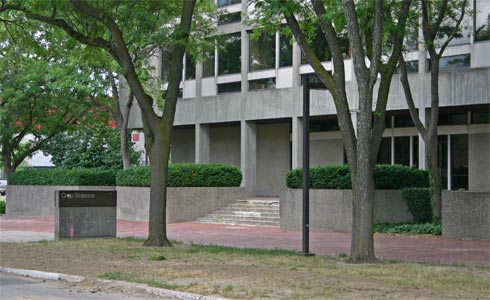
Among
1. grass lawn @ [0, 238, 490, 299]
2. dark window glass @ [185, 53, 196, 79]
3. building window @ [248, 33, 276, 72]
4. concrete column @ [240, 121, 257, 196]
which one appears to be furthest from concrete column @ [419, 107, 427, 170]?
dark window glass @ [185, 53, 196, 79]

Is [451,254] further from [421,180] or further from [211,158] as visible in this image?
[211,158]

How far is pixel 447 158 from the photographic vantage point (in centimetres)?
2820

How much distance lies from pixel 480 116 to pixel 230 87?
1111 centimetres

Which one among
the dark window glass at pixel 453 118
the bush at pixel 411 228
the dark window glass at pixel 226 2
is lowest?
the bush at pixel 411 228

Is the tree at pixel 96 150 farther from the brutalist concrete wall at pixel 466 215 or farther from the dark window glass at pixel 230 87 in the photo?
the brutalist concrete wall at pixel 466 215

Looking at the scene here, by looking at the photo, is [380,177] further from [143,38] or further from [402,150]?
[143,38]

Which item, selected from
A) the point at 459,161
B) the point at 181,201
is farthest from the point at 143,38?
the point at 459,161

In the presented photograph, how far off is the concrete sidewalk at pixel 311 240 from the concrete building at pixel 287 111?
6.47 m

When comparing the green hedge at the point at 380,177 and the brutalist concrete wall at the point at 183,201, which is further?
the brutalist concrete wall at the point at 183,201

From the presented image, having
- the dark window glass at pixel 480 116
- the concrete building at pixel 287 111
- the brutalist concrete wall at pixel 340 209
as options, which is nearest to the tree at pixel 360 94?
the brutalist concrete wall at pixel 340 209

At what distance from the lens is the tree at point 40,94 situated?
3003 cm

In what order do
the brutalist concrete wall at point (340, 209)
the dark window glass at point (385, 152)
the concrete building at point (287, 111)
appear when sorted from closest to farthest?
1. the brutalist concrete wall at point (340, 209)
2. the concrete building at point (287, 111)
3. the dark window glass at point (385, 152)

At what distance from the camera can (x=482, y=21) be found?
81.4 feet

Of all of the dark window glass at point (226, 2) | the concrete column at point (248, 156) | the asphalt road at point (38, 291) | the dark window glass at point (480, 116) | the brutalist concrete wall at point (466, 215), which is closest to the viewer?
the asphalt road at point (38, 291)
